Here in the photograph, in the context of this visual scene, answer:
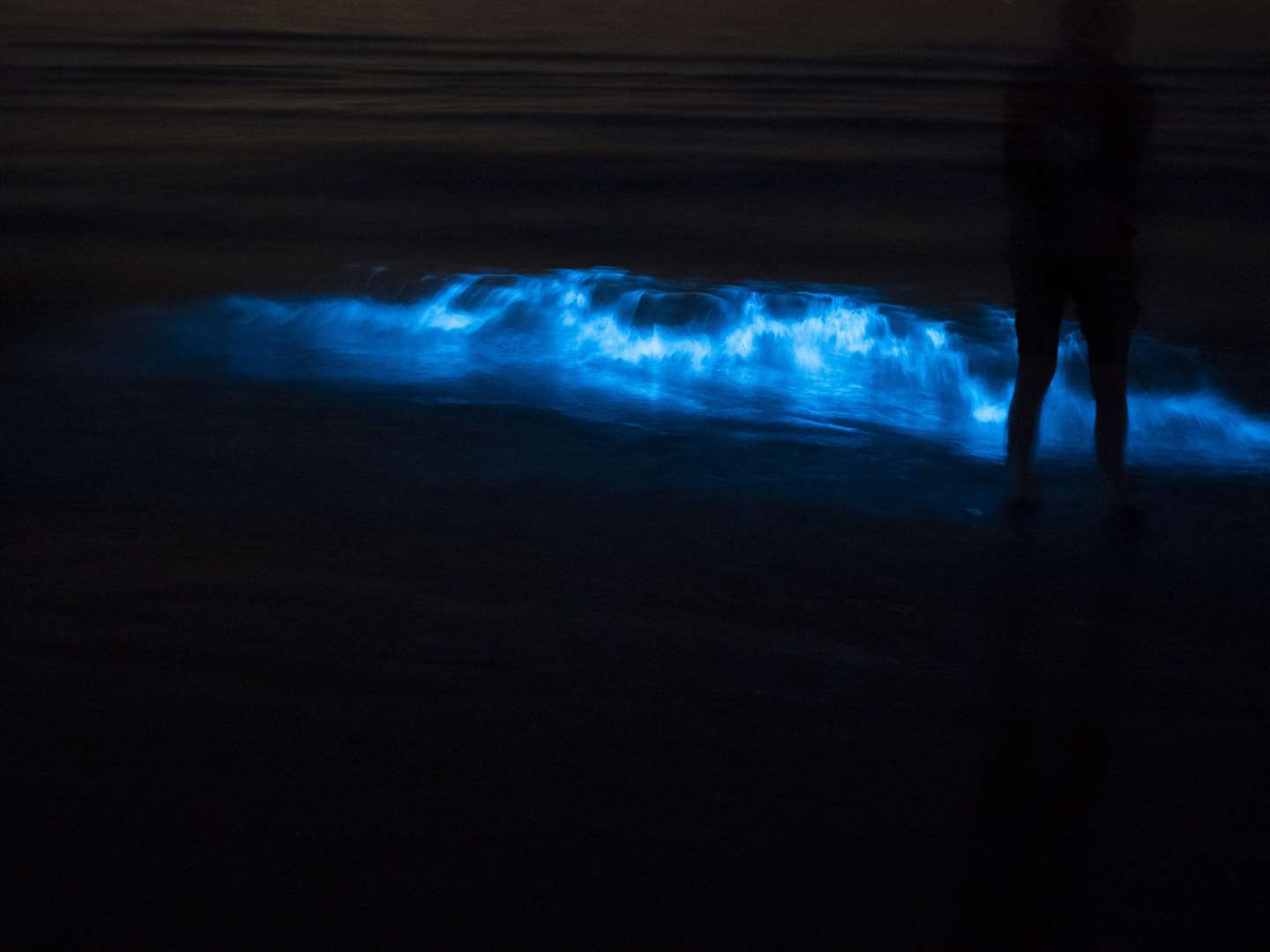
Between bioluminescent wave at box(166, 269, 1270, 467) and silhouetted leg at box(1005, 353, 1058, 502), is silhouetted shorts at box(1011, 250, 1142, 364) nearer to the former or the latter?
silhouetted leg at box(1005, 353, 1058, 502)

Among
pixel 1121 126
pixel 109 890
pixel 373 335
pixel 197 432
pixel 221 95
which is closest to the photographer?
pixel 109 890

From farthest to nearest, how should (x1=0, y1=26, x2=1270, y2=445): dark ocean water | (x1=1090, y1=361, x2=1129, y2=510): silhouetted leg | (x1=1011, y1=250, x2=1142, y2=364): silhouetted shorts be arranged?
(x1=0, y1=26, x2=1270, y2=445): dark ocean water < (x1=1090, y1=361, x2=1129, y2=510): silhouetted leg < (x1=1011, y1=250, x2=1142, y2=364): silhouetted shorts

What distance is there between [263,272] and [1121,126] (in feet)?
18.3

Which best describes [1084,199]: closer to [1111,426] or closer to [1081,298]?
[1081,298]

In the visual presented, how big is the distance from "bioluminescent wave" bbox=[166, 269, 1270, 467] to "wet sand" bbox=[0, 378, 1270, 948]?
587mm

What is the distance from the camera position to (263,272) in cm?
811

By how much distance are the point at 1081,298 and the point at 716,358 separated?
2.43 meters

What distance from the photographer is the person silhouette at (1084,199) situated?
3875 millimetres

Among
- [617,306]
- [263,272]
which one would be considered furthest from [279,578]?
[263,272]

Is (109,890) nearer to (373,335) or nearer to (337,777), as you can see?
(337,777)

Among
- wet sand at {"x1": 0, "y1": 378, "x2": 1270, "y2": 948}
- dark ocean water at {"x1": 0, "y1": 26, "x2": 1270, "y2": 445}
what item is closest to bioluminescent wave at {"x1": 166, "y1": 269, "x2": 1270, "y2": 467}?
dark ocean water at {"x1": 0, "y1": 26, "x2": 1270, "y2": 445}

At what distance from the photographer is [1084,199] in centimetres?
400

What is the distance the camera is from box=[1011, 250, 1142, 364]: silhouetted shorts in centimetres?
405

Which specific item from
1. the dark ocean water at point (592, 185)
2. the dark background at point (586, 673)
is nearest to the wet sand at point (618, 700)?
the dark background at point (586, 673)
